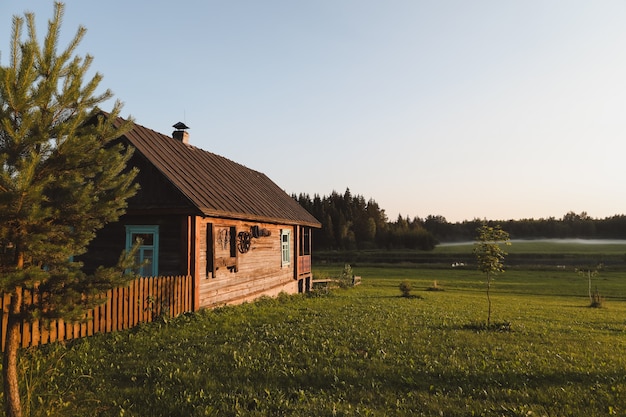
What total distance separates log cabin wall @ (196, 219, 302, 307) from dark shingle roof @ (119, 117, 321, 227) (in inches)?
26.3

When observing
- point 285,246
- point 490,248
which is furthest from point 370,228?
point 490,248

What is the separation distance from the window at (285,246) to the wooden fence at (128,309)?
9.19 m

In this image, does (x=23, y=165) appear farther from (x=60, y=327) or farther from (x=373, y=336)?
(x=373, y=336)

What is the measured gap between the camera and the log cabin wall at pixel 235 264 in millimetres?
14250

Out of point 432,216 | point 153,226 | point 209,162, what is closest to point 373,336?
point 153,226

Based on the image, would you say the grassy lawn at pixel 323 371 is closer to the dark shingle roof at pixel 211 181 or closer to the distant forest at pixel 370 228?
the dark shingle roof at pixel 211 181

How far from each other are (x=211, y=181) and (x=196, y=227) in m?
4.25

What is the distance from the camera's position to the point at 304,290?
26.1 metres

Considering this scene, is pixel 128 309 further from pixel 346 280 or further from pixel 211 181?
pixel 346 280

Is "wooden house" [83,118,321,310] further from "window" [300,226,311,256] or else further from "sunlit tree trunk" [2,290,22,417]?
"sunlit tree trunk" [2,290,22,417]

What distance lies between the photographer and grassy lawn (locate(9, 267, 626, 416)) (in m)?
5.99

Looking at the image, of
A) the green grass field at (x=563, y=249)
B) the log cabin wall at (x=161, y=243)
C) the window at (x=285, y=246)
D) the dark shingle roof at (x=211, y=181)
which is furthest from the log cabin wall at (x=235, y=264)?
the green grass field at (x=563, y=249)

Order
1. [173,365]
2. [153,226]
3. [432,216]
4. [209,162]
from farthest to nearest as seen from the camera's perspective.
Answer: [432,216]
[209,162]
[153,226]
[173,365]

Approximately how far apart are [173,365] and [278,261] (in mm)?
13793
